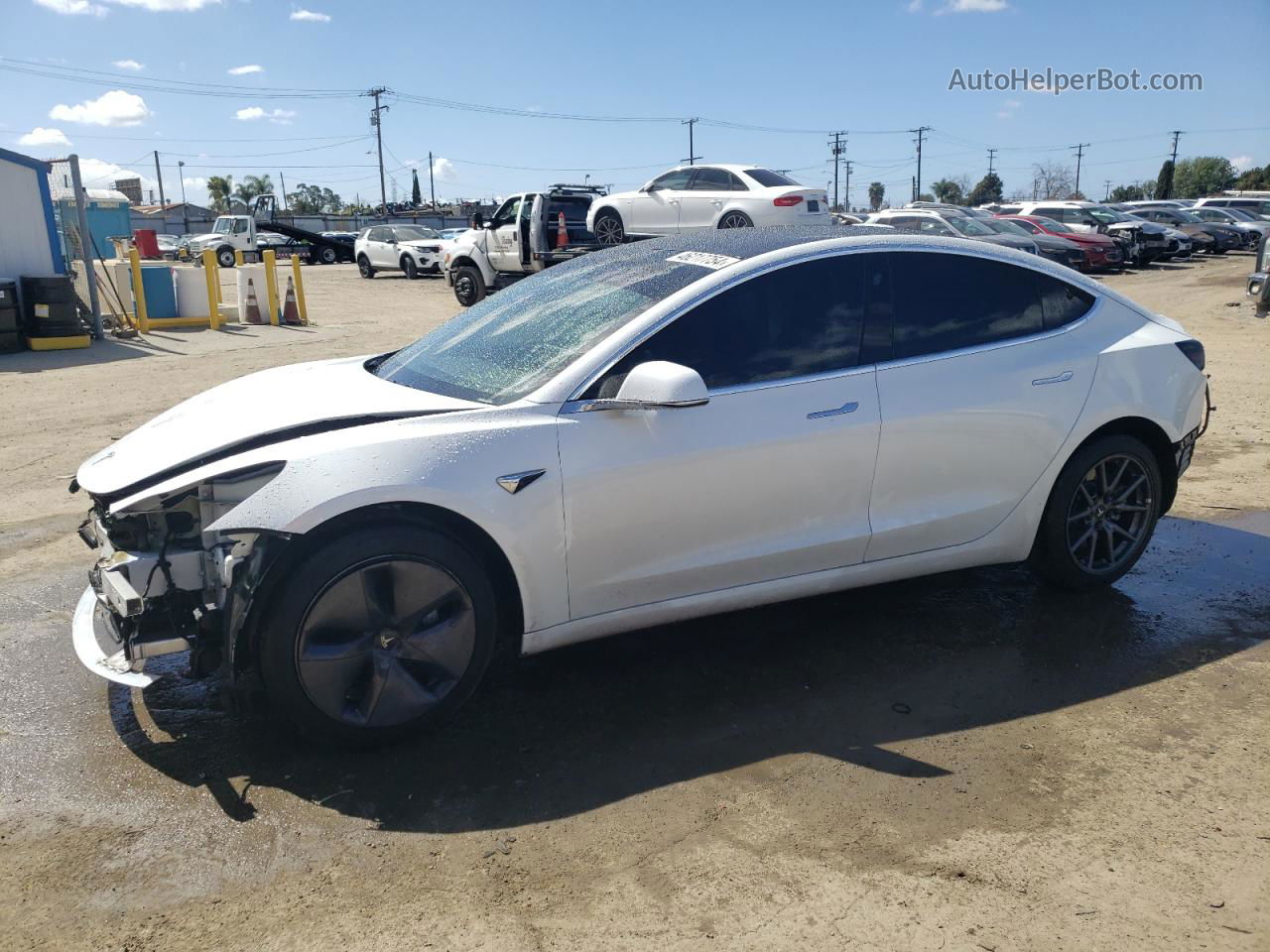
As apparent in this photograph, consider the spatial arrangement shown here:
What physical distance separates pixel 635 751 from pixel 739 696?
1.84ft

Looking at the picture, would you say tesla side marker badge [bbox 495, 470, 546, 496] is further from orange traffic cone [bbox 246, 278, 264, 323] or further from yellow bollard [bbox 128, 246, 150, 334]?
orange traffic cone [bbox 246, 278, 264, 323]

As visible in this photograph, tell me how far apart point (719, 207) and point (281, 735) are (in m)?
14.1

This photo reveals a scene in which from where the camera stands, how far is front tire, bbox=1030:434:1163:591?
14.7 feet

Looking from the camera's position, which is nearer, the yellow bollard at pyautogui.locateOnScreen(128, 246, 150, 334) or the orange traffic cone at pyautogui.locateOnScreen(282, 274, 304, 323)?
the yellow bollard at pyautogui.locateOnScreen(128, 246, 150, 334)

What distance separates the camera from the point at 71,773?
10.7ft

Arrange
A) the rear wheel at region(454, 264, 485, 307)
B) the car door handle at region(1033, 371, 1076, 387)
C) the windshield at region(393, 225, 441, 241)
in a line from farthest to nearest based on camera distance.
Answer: the windshield at region(393, 225, 441, 241) < the rear wheel at region(454, 264, 485, 307) < the car door handle at region(1033, 371, 1076, 387)

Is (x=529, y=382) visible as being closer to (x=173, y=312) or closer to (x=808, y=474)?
(x=808, y=474)

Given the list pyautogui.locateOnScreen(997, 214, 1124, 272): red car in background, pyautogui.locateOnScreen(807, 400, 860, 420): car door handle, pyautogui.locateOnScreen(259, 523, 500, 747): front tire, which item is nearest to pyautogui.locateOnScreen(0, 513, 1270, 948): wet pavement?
pyautogui.locateOnScreen(259, 523, 500, 747): front tire

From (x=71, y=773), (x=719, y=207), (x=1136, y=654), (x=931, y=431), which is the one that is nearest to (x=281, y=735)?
(x=71, y=773)

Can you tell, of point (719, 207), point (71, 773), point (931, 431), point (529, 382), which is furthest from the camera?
point (719, 207)

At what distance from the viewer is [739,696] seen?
377cm

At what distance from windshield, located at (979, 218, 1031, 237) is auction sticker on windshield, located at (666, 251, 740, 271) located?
20831mm

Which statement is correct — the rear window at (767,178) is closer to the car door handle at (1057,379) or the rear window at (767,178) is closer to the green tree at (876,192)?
the car door handle at (1057,379)

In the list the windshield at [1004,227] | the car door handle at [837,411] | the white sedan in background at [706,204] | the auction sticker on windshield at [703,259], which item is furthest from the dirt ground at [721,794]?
the windshield at [1004,227]
